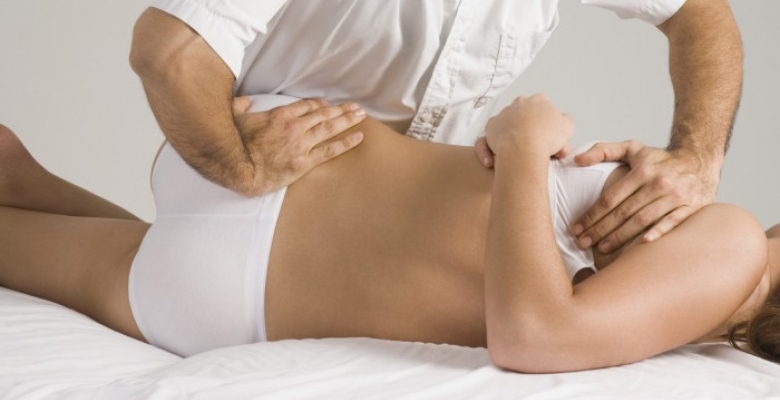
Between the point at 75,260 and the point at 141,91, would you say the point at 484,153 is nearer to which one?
the point at 75,260

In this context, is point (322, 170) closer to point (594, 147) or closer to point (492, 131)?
point (492, 131)

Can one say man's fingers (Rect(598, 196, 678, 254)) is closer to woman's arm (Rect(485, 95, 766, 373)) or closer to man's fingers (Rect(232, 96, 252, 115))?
woman's arm (Rect(485, 95, 766, 373))

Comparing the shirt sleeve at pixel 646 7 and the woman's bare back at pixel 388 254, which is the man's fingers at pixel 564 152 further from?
the shirt sleeve at pixel 646 7

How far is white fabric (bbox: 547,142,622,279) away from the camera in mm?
1590

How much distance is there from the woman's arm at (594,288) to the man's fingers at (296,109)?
1.44ft

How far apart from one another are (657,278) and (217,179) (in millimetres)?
719

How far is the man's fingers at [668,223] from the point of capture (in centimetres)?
151

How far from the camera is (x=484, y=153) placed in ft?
5.24

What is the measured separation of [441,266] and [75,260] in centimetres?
73

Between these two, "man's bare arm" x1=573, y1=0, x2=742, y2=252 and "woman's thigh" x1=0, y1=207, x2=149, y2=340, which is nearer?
"man's bare arm" x1=573, y1=0, x2=742, y2=252

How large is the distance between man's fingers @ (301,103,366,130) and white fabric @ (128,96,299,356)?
15cm

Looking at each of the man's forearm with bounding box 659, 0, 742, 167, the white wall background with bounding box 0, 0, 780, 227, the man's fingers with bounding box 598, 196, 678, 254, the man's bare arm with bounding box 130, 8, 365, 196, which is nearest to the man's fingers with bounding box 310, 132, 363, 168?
the man's bare arm with bounding box 130, 8, 365, 196

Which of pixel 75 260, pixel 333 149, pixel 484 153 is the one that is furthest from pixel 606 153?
pixel 75 260

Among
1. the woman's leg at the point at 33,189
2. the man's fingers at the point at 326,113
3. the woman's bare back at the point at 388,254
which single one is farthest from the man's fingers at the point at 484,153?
the woman's leg at the point at 33,189
